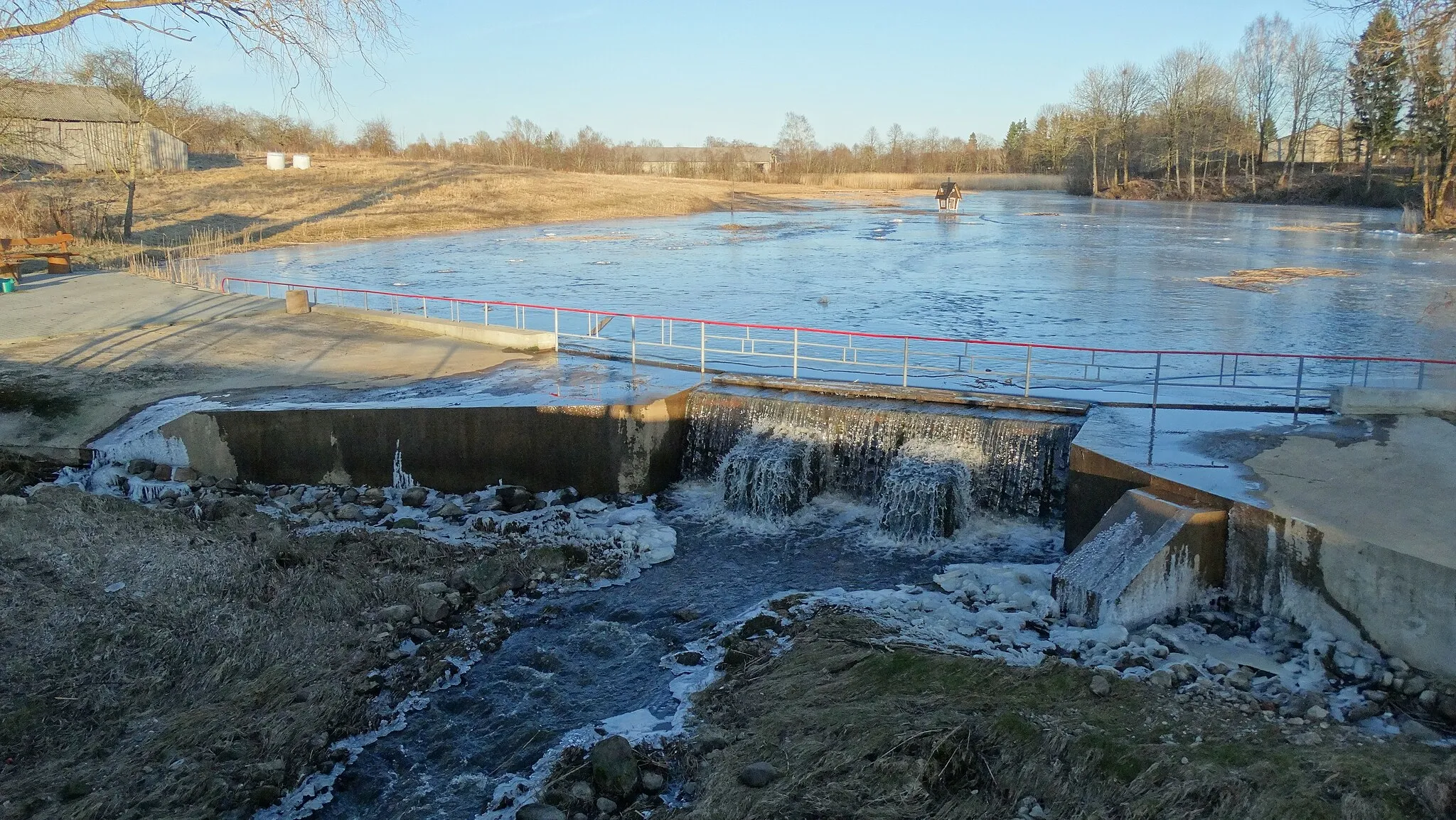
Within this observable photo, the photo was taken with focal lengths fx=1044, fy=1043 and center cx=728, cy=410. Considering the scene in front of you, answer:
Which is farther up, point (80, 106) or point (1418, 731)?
point (80, 106)

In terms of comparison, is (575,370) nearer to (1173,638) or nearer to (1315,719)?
(1173,638)

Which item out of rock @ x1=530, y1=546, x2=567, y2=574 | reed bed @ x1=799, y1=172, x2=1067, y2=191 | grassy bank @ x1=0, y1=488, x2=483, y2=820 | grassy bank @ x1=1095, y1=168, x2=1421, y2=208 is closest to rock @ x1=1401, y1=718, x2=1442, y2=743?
grassy bank @ x1=0, y1=488, x2=483, y2=820

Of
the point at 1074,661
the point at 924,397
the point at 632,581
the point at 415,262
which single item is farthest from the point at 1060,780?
the point at 415,262

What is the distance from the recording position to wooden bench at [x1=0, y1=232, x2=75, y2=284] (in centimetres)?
2567

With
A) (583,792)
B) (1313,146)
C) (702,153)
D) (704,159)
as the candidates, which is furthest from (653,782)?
(702,153)

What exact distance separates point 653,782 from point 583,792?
1.59 ft

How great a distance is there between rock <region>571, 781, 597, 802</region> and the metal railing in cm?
805

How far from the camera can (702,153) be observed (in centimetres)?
17525

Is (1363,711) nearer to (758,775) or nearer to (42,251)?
(758,775)

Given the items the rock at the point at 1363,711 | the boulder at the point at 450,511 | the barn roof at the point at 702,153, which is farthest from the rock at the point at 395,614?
the barn roof at the point at 702,153

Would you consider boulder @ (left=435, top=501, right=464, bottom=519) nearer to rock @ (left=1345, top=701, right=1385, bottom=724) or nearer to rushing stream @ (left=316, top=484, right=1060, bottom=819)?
rushing stream @ (left=316, top=484, right=1060, bottom=819)

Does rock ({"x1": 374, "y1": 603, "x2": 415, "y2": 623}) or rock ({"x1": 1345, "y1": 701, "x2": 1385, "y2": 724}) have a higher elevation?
rock ({"x1": 1345, "y1": 701, "x2": 1385, "y2": 724})

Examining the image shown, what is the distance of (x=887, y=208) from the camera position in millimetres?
81625

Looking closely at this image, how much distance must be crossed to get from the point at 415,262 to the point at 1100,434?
32474mm
